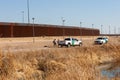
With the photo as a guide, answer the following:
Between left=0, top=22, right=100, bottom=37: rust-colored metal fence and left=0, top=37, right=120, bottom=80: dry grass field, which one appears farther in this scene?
left=0, top=22, right=100, bottom=37: rust-colored metal fence

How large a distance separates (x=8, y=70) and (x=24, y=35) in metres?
75.0

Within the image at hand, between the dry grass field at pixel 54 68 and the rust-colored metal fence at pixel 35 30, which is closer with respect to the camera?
the dry grass field at pixel 54 68

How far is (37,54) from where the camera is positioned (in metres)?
21.1

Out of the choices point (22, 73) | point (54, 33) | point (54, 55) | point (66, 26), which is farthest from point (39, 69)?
point (66, 26)

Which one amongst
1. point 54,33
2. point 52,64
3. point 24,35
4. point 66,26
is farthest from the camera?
point 66,26

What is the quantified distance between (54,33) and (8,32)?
21.6m

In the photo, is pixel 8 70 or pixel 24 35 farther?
pixel 24 35

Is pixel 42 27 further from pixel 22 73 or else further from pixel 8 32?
pixel 22 73

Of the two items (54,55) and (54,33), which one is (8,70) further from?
(54,33)

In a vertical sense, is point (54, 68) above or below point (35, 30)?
below

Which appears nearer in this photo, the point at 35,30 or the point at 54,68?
the point at 54,68

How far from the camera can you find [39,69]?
1720 cm

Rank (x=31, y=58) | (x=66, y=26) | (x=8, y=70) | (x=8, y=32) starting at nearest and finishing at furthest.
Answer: (x=8, y=70) → (x=31, y=58) → (x=8, y=32) → (x=66, y=26)

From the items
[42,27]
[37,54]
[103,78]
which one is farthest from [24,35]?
[103,78]
